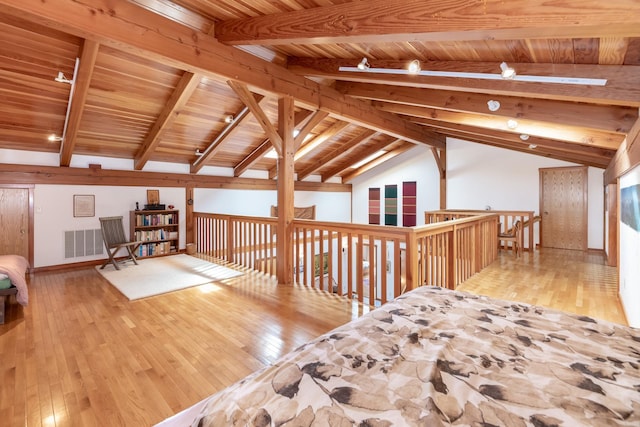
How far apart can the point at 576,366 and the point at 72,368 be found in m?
2.96

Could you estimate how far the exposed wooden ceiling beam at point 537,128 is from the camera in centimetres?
334

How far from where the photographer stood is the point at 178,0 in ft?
9.36

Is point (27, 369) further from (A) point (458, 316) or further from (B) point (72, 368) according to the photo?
(A) point (458, 316)

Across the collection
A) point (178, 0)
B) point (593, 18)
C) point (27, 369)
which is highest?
point (178, 0)

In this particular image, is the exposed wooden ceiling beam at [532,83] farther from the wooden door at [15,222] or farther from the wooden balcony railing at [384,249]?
the wooden door at [15,222]

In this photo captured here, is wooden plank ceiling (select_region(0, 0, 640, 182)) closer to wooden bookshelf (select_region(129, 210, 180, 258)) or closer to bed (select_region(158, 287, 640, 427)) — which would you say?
wooden bookshelf (select_region(129, 210, 180, 258))

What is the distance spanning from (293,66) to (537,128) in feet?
10.9

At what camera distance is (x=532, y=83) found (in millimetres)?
2600

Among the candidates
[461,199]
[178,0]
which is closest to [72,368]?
[178,0]

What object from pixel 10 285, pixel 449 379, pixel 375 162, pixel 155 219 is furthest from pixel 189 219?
pixel 449 379

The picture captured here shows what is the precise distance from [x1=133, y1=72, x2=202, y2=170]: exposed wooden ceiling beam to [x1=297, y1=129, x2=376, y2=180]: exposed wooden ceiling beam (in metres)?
4.26

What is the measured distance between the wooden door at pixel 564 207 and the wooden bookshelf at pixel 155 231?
338 inches

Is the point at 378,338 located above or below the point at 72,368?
above

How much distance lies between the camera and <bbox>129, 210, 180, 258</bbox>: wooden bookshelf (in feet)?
19.8
